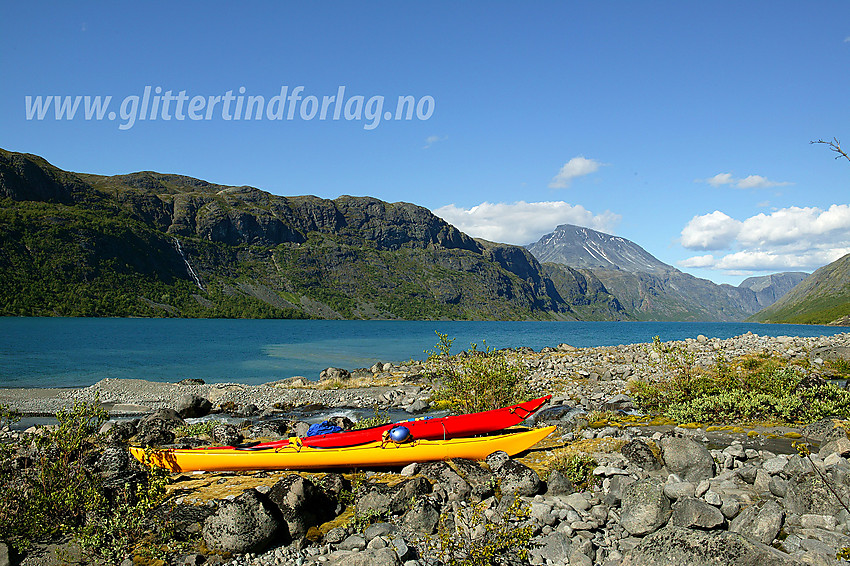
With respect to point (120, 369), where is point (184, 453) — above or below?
above

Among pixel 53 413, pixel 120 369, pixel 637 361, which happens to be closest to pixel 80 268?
pixel 120 369

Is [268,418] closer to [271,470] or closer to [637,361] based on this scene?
[271,470]

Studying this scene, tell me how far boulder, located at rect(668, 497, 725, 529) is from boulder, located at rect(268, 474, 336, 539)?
21.4ft

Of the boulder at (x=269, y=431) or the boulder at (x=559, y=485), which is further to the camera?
the boulder at (x=269, y=431)

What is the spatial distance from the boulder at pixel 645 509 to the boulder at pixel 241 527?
6414 mm

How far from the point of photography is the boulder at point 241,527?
Result: 27.3ft

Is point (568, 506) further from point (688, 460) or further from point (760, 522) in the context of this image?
point (688, 460)

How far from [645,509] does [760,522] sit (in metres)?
1.76

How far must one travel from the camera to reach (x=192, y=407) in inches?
973

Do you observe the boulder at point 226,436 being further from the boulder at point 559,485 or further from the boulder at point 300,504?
the boulder at point 559,485

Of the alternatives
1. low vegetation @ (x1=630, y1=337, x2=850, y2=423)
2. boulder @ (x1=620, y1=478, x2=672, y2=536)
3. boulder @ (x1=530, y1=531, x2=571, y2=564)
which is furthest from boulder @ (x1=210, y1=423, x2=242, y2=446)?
low vegetation @ (x1=630, y1=337, x2=850, y2=423)

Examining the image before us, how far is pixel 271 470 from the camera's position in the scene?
12.1 m

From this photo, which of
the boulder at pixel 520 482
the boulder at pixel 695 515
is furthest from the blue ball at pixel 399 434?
the boulder at pixel 695 515

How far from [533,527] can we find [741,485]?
480cm
